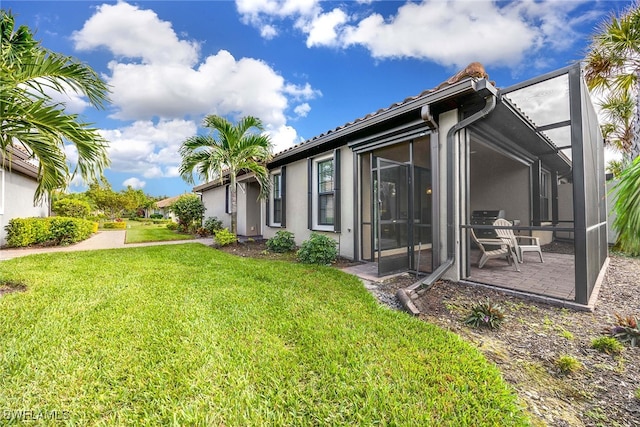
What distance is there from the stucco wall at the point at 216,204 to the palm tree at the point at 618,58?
47.8 feet

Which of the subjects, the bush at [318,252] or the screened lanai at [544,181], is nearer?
the screened lanai at [544,181]

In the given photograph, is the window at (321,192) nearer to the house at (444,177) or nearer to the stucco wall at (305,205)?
the house at (444,177)

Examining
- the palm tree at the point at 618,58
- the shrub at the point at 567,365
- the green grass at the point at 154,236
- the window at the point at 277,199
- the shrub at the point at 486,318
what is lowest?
the shrub at the point at 567,365

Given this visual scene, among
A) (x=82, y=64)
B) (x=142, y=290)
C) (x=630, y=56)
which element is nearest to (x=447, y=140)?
(x=142, y=290)

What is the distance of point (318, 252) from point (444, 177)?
3055 mm

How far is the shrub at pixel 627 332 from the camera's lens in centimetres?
262

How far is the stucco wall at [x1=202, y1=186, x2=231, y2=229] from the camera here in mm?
13680

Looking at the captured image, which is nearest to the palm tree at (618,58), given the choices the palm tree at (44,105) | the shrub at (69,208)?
the palm tree at (44,105)

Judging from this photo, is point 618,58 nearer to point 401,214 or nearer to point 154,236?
point 401,214

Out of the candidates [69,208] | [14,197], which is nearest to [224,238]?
[14,197]

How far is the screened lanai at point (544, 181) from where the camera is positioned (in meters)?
3.46

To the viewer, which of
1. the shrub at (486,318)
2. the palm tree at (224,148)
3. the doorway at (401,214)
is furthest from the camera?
the palm tree at (224,148)

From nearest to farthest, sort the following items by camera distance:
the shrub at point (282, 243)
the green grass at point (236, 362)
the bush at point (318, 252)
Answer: the green grass at point (236, 362), the bush at point (318, 252), the shrub at point (282, 243)

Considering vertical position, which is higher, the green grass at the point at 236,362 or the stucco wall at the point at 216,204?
the stucco wall at the point at 216,204
